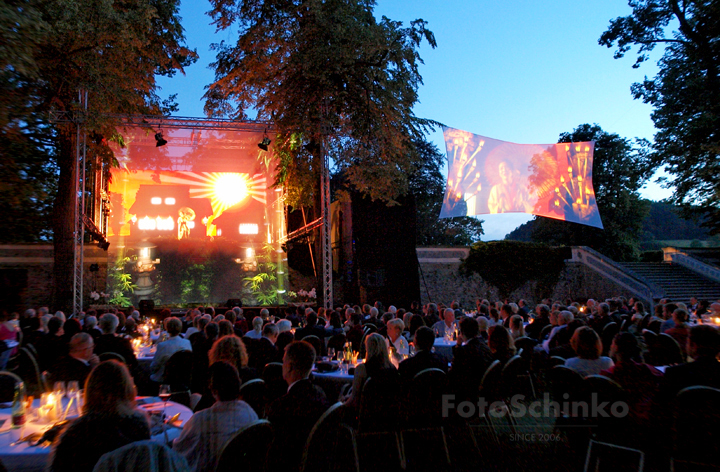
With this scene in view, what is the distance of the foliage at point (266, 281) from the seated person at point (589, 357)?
13.4m

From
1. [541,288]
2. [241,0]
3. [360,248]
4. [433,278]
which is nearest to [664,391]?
[360,248]

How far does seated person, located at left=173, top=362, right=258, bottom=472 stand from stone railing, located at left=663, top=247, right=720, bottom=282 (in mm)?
27378

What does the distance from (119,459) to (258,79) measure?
1320 centimetres

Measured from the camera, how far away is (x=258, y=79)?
13609mm

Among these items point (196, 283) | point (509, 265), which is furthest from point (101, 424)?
point (509, 265)

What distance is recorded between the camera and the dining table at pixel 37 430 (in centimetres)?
261

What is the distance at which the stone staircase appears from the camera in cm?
2202

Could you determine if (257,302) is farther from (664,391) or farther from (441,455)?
(664,391)

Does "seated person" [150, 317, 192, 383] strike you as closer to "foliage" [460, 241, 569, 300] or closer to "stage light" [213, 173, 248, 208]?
"stage light" [213, 173, 248, 208]

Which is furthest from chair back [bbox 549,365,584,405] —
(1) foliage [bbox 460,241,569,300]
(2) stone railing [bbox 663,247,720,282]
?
(2) stone railing [bbox 663,247,720,282]

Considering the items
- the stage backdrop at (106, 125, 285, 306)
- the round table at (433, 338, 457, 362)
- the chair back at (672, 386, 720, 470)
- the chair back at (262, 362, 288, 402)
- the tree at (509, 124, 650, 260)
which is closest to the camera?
the chair back at (672, 386, 720, 470)

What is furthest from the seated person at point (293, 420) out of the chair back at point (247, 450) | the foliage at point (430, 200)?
the foliage at point (430, 200)

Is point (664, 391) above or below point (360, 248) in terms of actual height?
below

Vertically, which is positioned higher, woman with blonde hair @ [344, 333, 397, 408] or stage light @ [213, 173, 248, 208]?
stage light @ [213, 173, 248, 208]
